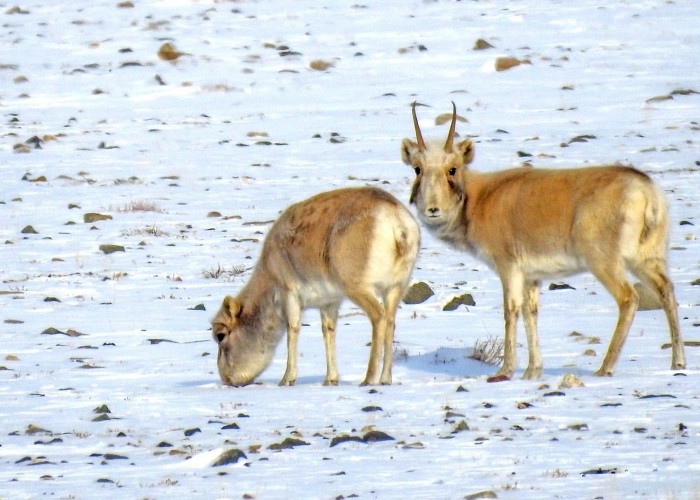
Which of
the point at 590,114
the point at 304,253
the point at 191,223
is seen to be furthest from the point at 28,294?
the point at 590,114

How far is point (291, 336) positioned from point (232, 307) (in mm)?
550

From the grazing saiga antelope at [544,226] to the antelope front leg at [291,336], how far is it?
3.85ft

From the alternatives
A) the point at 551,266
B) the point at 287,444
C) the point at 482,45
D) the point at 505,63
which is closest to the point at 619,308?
the point at 551,266

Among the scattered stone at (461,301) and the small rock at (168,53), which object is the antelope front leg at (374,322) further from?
the small rock at (168,53)

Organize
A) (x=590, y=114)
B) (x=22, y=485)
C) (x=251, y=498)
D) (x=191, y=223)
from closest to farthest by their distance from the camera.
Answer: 1. (x=251, y=498)
2. (x=22, y=485)
3. (x=191, y=223)
4. (x=590, y=114)

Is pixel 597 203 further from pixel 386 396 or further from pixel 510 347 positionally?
pixel 386 396

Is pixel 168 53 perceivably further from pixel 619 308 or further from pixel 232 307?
pixel 619 308

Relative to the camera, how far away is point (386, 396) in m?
9.24

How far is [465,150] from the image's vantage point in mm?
10969

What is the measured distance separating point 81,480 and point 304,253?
3561 mm

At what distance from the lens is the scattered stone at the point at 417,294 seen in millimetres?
14359

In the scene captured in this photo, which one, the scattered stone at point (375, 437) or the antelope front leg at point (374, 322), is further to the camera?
the antelope front leg at point (374, 322)

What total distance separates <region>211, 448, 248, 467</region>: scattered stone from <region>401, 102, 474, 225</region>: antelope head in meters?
3.62

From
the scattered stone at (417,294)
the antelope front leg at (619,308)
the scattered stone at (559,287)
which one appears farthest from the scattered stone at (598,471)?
the scattered stone at (559,287)
